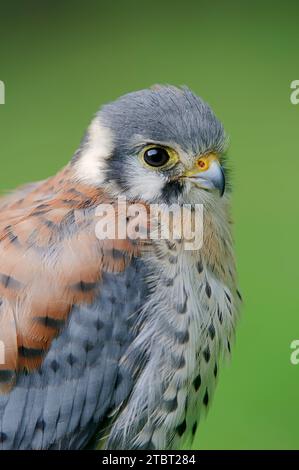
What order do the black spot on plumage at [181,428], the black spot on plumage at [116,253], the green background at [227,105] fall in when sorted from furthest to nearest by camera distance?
1. the green background at [227,105]
2. the black spot on plumage at [181,428]
3. the black spot on plumage at [116,253]

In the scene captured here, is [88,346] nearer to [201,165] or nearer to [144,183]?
[144,183]

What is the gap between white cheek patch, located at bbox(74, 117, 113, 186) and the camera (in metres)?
3.63

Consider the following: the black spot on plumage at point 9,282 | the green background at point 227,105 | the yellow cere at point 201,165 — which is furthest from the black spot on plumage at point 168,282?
the green background at point 227,105

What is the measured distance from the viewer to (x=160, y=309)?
11.5ft

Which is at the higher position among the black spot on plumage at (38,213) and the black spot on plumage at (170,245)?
the black spot on plumage at (38,213)

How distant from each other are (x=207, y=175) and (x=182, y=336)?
0.50 metres

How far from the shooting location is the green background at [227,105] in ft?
17.7

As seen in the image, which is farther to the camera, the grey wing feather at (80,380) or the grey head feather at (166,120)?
the grey head feather at (166,120)

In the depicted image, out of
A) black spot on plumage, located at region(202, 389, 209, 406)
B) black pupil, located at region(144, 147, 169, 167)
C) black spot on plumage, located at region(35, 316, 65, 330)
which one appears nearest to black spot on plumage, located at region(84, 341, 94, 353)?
black spot on plumage, located at region(35, 316, 65, 330)

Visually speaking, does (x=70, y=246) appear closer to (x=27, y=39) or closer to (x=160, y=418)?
(x=160, y=418)

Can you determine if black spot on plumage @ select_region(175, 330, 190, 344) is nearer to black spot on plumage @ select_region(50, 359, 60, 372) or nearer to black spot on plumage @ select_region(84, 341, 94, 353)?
black spot on plumage @ select_region(84, 341, 94, 353)

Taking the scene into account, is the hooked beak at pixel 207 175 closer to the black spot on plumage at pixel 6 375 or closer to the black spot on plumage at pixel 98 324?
the black spot on plumage at pixel 98 324

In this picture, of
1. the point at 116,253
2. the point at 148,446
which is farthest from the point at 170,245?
the point at 148,446

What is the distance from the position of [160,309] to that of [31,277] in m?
0.40
